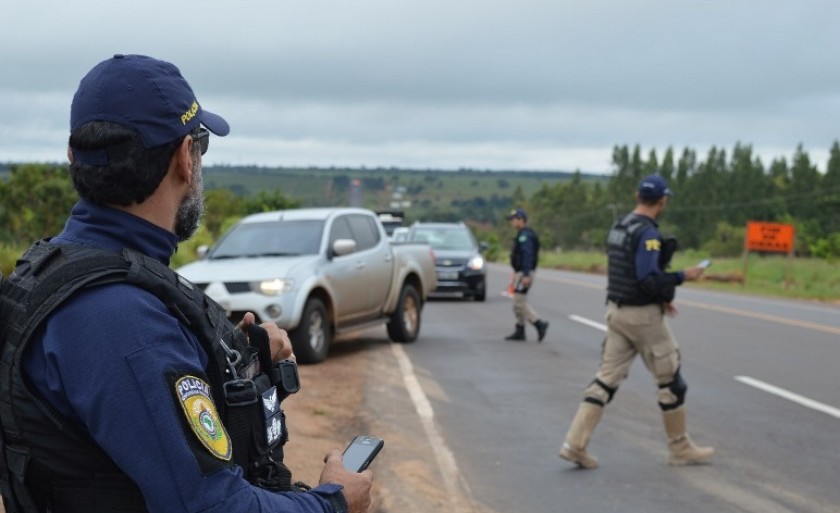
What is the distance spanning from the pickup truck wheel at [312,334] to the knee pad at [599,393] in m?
4.91

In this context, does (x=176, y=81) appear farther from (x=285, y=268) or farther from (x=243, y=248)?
(x=243, y=248)

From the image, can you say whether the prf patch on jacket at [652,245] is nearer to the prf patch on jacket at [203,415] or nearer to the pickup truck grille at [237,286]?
the pickup truck grille at [237,286]

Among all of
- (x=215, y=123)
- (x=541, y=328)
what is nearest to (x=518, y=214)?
(x=541, y=328)

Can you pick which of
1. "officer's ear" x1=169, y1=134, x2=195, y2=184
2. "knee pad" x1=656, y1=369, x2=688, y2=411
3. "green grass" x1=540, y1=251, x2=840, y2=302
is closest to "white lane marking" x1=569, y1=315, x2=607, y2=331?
"knee pad" x1=656, y1=369, x2=688, y2=411

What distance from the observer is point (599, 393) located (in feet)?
25.3

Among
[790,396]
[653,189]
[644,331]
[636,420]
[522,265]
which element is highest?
[653,189]

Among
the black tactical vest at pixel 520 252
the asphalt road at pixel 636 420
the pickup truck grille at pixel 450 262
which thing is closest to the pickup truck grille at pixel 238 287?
the asphalt road at pixel 636 420

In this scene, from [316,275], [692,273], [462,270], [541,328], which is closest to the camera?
[692,273]

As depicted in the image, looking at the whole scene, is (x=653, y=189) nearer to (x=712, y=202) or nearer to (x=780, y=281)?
→ (x=780, y=281)

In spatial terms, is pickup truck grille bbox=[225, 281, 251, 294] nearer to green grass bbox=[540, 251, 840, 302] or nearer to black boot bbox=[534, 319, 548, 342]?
black boot bbox=[534, 319, 548, 342]

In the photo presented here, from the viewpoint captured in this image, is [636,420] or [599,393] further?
[636,420]

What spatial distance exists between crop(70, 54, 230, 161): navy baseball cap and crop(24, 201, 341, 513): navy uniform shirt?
351 mm

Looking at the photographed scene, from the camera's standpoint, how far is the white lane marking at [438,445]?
6.70 metres

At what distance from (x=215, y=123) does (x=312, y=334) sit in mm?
10101
